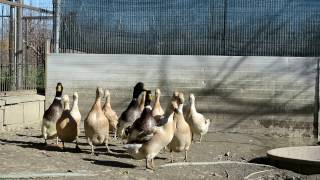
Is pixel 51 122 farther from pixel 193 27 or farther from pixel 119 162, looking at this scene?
pixel 193 27

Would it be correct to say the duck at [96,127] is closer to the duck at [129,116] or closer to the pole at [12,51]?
the duck at [129,116]

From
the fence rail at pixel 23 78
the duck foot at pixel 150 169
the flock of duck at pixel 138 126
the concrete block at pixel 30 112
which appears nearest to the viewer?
the duck foot at pixel 150 169

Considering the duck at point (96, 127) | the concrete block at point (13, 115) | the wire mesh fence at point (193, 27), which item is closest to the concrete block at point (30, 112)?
the concrete block at point (13, 115)

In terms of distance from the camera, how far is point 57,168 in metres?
7.81

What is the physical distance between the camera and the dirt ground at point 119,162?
297 inches

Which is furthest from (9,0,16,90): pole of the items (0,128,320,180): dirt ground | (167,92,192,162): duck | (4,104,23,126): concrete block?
(167,92,192,162): duck

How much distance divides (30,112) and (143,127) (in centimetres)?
459

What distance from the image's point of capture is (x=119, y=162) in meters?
8.62

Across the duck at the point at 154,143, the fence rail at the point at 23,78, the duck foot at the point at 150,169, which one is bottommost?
the duck foot at the point at 150,169

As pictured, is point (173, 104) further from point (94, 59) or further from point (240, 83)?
point (94, 59)

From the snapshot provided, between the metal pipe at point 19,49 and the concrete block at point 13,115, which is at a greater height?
the metal pipe at point 19,49

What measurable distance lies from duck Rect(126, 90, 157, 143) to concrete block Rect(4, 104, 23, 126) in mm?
3660

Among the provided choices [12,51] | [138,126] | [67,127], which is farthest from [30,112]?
[138,126]

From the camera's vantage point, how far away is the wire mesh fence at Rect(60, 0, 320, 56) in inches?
484
